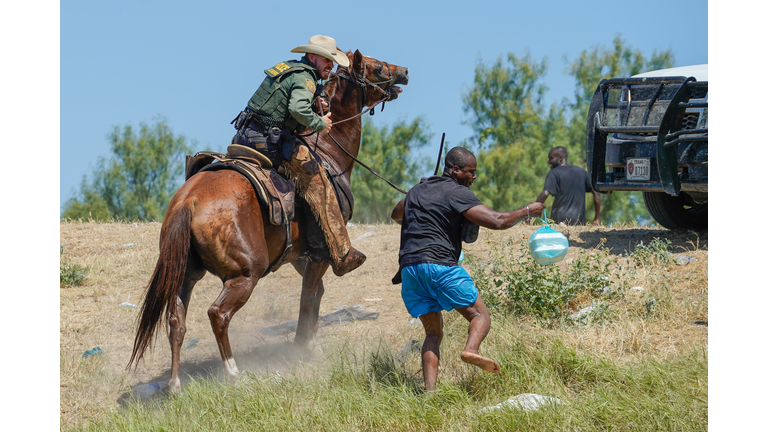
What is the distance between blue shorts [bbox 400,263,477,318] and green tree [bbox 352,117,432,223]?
2707 cm

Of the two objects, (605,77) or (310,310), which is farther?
(605,77)

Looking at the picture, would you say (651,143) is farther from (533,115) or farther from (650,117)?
(533,115)

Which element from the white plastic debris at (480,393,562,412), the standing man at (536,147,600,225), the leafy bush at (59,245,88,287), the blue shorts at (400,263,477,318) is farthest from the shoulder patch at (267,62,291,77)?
the standing man at (536,147,600,225)

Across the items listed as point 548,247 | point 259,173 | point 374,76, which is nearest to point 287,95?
point 259,173

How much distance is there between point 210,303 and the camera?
29.2 ft

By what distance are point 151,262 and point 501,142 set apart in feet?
79.6

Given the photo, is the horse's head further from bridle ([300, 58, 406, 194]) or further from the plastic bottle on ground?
the plastic bottle on ground

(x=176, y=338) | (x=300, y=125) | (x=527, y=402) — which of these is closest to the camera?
(x=527, y=402)

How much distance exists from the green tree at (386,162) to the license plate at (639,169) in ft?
78.0

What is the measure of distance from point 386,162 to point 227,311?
29.0 m

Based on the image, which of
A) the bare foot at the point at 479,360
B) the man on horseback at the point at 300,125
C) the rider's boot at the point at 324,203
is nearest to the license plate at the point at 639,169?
the rider's boot at the point at 324,203

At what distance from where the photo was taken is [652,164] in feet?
27.1

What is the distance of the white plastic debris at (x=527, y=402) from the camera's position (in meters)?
4.39

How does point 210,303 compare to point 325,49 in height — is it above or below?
below
